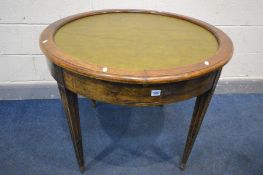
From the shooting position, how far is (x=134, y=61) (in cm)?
91

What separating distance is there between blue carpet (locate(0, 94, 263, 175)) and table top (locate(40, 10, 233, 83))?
0.69m

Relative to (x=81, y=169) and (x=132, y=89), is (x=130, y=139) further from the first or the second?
(x=132, y=89)

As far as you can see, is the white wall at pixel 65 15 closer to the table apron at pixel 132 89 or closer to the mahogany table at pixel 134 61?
the mahogany table at pixel 134 61

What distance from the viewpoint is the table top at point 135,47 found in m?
0.82

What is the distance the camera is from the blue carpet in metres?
1.40

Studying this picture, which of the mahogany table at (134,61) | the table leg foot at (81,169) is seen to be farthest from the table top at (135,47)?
the table leg foot at (81,169)

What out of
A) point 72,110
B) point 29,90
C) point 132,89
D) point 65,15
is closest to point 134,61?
point 132,89

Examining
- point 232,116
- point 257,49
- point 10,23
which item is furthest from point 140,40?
point 257,49

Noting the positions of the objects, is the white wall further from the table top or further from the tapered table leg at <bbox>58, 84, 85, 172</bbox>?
the tapered table leg at <bbox>58, 84, 85, 172</bbox>

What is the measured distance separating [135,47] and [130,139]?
73cm

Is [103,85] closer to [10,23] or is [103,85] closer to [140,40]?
[140,40]

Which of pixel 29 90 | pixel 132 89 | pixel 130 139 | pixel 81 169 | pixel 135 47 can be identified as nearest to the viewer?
pixel 132 89

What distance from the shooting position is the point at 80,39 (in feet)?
3.51

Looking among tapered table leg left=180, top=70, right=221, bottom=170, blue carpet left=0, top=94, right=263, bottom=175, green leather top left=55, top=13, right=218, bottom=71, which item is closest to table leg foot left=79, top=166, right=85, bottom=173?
blue carpet left=0, top=94, right=263, bottom=175
